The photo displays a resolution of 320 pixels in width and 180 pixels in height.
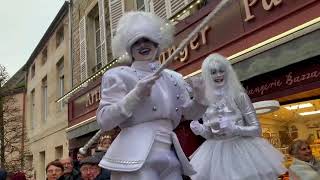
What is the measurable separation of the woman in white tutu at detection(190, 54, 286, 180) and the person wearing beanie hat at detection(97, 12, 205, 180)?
0.78 m

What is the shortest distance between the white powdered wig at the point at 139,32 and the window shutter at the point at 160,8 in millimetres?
6191

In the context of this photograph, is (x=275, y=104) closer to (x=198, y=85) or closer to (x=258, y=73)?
(x=258, y=73)

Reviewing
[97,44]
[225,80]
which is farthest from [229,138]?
[97,44]

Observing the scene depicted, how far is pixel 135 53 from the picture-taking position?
2324 millimetres

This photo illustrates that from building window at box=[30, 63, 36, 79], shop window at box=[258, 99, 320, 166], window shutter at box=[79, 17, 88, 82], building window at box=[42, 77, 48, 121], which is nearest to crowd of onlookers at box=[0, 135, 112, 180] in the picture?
shop window at box=[258, 99, 320, 166]

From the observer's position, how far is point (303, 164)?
400 centimetres

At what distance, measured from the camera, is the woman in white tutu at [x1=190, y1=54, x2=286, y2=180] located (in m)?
3.18

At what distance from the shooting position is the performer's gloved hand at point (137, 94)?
203 centimetres

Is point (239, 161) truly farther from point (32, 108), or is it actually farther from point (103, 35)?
point (32, 108)

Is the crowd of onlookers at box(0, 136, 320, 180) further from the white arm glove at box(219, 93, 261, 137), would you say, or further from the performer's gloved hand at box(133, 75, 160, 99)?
the performer's gloved hand at box(133, 75, 160, 99)

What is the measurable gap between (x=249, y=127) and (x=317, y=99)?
12.4 feet

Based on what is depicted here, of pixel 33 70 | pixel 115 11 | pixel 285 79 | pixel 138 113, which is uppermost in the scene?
pixel 33 70

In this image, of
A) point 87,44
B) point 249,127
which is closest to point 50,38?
point 87,44

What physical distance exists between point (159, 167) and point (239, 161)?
4.06 feet
